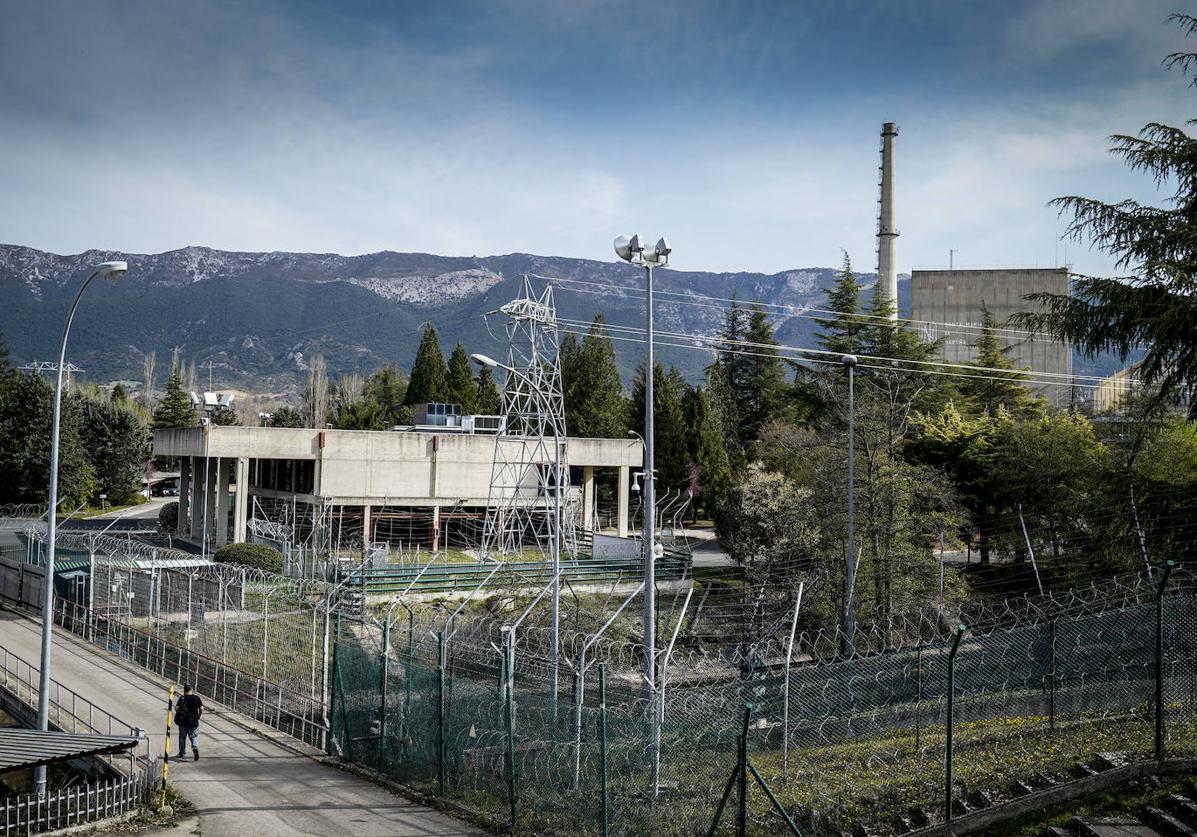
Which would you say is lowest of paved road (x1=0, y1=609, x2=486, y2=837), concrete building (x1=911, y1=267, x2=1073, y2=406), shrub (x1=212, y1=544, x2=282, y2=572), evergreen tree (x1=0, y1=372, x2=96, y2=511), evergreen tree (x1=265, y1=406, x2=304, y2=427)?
paved road (x1=0, y1=609, x2=486, y2=837)

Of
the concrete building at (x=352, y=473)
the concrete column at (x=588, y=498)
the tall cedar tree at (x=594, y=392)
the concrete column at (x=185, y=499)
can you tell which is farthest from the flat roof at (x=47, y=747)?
the tall cedar tree at (x=594, y=392)

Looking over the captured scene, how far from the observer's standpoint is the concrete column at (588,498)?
5228 cm

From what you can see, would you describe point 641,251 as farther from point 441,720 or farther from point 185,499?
point 185,499

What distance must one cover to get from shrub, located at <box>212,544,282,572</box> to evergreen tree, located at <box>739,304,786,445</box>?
43.6 metres

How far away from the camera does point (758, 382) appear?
246 feet

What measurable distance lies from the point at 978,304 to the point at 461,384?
146 ft

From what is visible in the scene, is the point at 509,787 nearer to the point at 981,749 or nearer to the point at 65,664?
the point at 981,749

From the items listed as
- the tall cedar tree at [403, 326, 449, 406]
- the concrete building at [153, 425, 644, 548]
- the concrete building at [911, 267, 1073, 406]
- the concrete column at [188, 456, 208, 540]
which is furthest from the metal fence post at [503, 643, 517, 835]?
the concrete building at [911, 267, 1073, 406]

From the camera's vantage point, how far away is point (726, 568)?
42.8 m

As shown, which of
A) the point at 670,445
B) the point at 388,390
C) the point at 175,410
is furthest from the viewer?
the point at 388,390

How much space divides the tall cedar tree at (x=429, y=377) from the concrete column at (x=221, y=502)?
103 feet

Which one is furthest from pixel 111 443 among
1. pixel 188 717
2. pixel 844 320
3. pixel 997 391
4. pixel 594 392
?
pixel 188 717

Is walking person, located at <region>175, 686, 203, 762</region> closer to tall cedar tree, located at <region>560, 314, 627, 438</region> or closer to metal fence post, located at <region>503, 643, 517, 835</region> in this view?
metal fence post, located at <region>503, 643, 517, 835</region>

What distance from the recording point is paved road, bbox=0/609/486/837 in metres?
12.8
